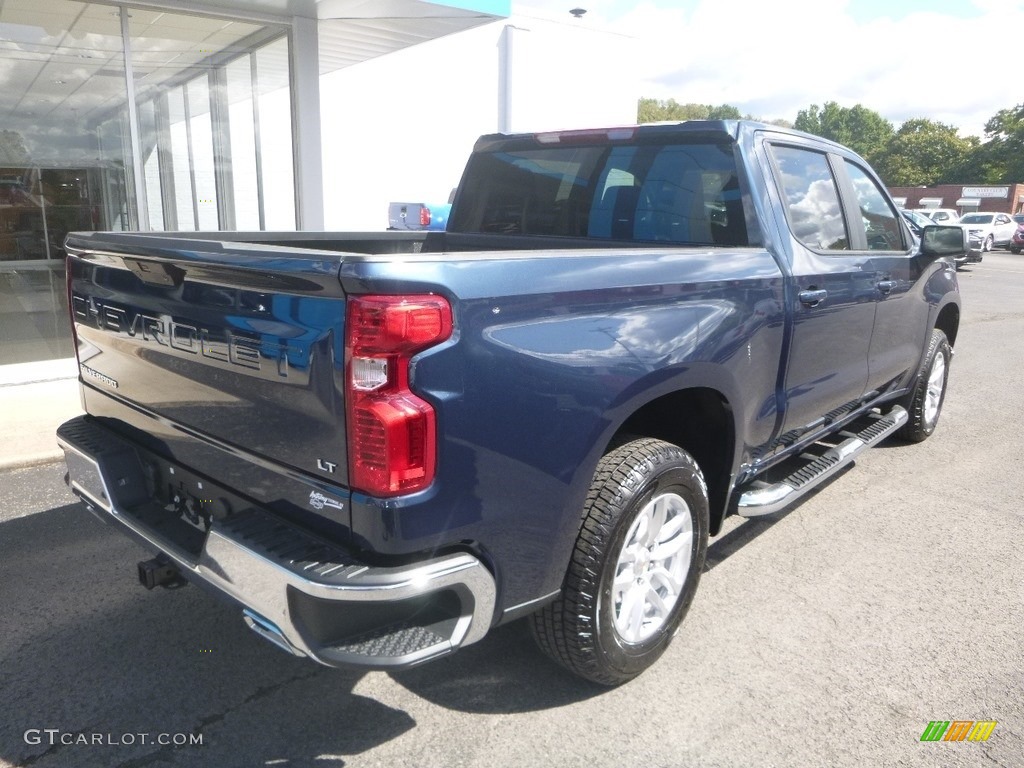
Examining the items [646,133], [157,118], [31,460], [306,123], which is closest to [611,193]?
[646,133]

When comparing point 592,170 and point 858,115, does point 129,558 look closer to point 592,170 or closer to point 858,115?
point 592,170

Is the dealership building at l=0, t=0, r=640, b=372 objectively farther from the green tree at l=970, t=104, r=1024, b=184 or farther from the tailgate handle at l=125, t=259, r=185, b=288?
the green tree at l=970, t=104, r=1024, b=184

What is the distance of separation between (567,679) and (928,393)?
3968mm

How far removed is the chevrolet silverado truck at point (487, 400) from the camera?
2.05 metres

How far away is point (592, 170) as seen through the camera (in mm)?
3816

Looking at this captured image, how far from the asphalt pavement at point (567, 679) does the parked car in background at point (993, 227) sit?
3278cm

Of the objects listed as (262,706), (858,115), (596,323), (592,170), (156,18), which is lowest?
(262,706)

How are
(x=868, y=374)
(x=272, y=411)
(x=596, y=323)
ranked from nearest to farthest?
(x=272, y=411), (x=596, y=323), (x=868, y=374)

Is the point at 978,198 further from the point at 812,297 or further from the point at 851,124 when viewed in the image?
the point at 851,124

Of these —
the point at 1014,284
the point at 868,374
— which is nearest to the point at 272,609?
the point at 868,374

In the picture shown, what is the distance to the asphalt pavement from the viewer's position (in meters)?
2.56

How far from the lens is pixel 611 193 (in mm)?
3750

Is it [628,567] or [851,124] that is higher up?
[851,124]

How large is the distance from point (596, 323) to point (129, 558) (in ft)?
8.71
